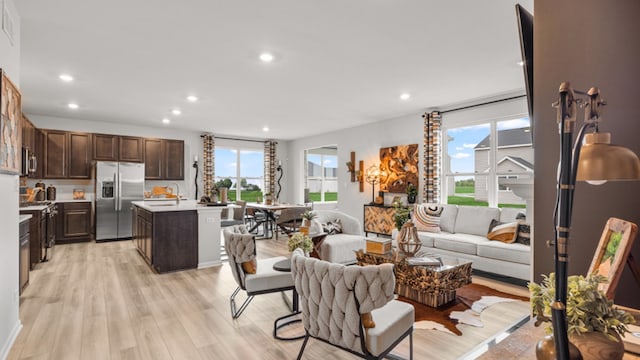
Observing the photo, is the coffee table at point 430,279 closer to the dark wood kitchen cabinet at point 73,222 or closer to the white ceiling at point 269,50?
the white ceiling at point 269,50

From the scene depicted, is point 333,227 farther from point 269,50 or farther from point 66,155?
point 66,155

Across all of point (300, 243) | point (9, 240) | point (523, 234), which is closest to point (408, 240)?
point (300, 243)

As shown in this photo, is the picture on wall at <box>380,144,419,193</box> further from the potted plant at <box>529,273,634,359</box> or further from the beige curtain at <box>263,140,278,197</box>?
the potted plant at <box>529,273,634,359</box>

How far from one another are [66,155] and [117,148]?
948mm

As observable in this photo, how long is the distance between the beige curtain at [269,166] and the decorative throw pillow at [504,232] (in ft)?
22.5

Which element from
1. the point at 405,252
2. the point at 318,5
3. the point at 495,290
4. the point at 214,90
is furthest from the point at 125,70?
the point at 495,290

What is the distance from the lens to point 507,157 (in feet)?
18.0

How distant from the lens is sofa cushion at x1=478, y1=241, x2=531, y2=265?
157 inches

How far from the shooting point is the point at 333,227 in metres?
5.39

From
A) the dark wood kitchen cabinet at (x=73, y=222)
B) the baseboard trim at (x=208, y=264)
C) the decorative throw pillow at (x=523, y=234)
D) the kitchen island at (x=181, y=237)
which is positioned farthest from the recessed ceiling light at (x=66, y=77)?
the decorative throw pillow at (x=523, y=234)

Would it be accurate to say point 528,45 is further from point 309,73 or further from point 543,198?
point 309,73

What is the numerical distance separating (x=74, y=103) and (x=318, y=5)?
5.40 metres

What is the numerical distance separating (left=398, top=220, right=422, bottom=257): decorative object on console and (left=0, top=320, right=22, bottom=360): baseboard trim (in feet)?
11.8

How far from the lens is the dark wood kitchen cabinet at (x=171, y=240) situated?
4680 mm
